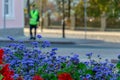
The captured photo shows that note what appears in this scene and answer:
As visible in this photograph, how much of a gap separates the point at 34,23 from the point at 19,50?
734 inches

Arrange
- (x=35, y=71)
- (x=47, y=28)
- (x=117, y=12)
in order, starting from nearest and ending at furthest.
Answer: (x=35, y=71) → (x=117, y=12) → (x=47, y=28)

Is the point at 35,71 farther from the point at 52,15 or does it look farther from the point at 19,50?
the point at 52,15

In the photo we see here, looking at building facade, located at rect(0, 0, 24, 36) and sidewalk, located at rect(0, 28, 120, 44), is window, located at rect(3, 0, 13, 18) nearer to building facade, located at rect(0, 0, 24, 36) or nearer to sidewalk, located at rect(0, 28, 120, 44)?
building facade, located at rect(0, 0, 24, 36)

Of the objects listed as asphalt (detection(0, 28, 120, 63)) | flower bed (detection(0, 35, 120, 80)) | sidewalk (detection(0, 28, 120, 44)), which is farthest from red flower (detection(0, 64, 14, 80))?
sidewalk (detection(0, 28, 120, 44))

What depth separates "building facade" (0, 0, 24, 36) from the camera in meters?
28.4

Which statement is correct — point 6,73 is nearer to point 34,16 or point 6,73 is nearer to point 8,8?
point 34,16

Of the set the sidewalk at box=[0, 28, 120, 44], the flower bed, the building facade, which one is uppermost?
the building facade

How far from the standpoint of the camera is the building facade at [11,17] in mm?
28389

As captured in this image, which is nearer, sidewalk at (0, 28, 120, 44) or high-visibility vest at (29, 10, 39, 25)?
high-visibility vest at (29, 10, 39, 25)

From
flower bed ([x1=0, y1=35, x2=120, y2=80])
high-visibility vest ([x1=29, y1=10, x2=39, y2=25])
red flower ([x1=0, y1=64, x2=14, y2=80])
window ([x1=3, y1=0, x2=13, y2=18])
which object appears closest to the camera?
red flower ([x1=0, y1=64, x2=14, y2=80])

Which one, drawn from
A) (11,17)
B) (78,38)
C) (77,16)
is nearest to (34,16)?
(11,17)

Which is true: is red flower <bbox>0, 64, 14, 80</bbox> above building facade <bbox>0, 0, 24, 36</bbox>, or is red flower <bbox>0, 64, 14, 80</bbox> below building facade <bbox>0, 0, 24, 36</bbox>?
below

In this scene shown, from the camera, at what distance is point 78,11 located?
46812 mm

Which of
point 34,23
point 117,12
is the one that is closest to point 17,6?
point 34,23
